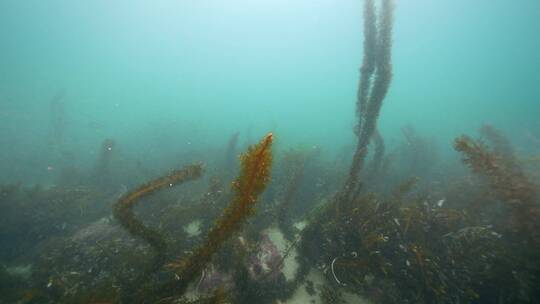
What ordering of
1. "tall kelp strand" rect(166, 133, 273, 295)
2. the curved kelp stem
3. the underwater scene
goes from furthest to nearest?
1. the underwater scene
2. the curved kelp stem
3. "tall kelp strand" rect(166, 133, 273, 295)

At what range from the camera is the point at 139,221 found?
10.2 feet

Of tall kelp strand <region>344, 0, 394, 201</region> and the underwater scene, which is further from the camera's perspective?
tall kelp strand <region>344, 0, 394, 201</region>

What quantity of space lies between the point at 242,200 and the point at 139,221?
5.09 feet

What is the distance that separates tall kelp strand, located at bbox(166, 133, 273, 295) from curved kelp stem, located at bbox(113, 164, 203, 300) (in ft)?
2.17

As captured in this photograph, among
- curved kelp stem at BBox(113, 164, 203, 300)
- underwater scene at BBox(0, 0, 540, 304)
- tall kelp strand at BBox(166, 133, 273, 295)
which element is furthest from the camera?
underwater scene at BBox(0, 0, 540, 304)

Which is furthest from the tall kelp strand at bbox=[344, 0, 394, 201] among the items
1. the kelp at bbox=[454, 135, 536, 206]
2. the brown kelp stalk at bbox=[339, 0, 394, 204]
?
the kelp at bbox=[454, 135, 536, 206]

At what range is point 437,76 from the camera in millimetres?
111938

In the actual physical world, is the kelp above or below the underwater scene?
above

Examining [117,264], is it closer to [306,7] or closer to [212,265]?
Result: [212,265]

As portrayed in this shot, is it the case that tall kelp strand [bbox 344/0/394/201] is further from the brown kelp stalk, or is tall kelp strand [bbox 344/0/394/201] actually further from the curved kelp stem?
the curved kelp stem

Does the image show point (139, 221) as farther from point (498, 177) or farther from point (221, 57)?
point (221, 57)

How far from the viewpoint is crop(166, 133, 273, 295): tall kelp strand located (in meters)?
2.41

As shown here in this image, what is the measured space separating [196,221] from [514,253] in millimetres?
7113

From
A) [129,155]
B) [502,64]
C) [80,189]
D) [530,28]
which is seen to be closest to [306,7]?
[530,28]
